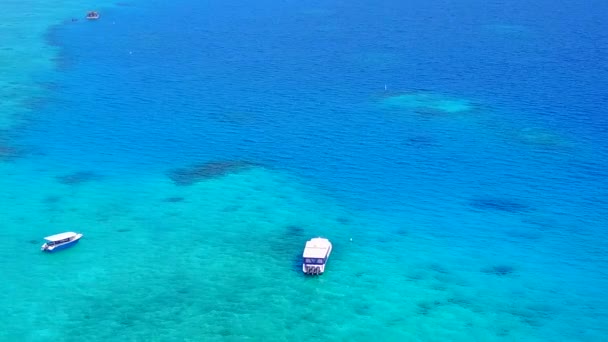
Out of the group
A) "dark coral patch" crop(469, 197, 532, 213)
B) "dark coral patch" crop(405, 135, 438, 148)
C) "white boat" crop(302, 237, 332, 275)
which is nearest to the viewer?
"white boat" crop(302, 237, 332, 275)

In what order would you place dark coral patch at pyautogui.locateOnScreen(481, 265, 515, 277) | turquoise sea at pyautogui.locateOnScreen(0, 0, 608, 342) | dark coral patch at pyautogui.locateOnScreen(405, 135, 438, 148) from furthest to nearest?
dark coral patch at pyautogui.locateOnScreen(405, 135, 438, 148)
dark coral patch at pyautogui.locateOnScreen(481, 265, 515, 277)
turquoise sea at pyautogui.locateOnScreen(0, 0, 608, 342)

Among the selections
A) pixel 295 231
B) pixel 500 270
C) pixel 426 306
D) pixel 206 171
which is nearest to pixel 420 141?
pixel 295 231

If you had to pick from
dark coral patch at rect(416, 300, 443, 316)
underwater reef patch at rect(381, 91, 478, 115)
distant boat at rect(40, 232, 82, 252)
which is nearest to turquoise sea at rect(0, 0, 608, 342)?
dark coral patch at rect(416, 300, 443, 316)

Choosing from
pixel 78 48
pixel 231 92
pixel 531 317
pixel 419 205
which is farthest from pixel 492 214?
pixel 78 48

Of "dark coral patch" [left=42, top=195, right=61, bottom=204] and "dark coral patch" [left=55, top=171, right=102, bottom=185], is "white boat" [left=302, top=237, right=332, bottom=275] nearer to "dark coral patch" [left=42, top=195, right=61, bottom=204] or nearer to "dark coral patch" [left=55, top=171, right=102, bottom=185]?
"dark coral patch" [left=42, top=195, right=61, bottom=204]

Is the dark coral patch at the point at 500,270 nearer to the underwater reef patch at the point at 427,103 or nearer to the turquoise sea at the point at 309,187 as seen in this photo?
the turquoise sea at the point at 309,187

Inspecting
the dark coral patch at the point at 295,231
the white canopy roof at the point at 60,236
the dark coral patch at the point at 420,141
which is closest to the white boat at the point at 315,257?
the dark coral patch at the point at 295,231

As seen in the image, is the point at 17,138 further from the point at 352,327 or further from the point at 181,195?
the point at 352,327
